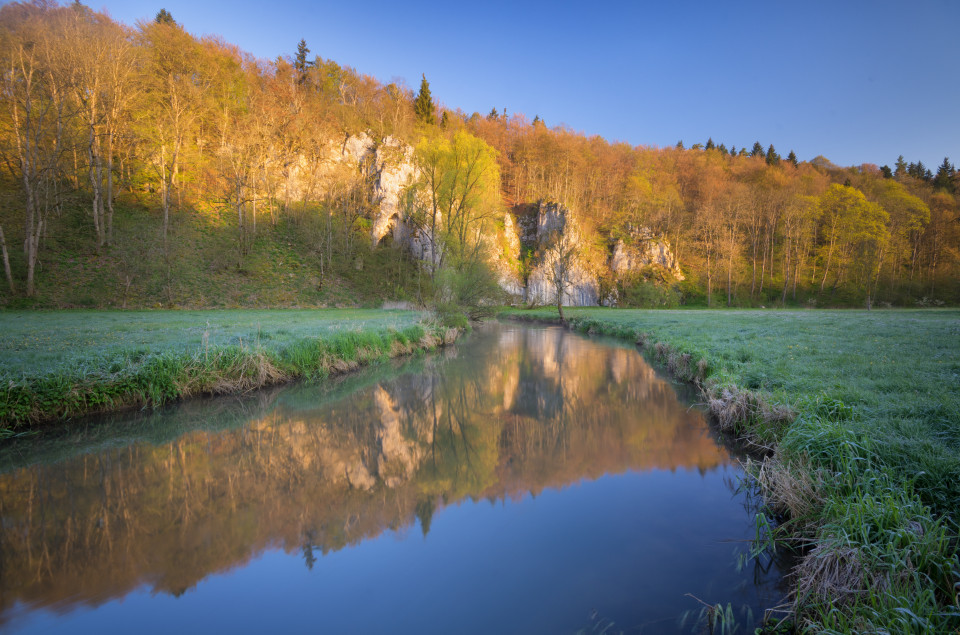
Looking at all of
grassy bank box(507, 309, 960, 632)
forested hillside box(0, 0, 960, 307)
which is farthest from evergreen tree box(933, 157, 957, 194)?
grassy bank box(507, 309, 960, 632)

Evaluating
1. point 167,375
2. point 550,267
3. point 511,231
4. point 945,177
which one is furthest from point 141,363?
point 945,177

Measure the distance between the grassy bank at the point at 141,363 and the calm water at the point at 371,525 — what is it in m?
0.59

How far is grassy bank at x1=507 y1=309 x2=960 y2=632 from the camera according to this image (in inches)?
90.2

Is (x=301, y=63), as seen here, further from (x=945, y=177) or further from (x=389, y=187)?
(x=945, y=177)

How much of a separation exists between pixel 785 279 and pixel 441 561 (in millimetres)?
59092

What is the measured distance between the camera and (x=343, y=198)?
3728 centimetres

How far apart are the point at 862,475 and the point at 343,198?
130ft

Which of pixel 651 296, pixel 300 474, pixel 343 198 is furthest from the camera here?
pixel 651 296

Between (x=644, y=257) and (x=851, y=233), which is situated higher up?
(x=851, y=233)

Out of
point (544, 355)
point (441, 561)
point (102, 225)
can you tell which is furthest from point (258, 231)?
point (441, 561)

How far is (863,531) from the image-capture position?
2.64m

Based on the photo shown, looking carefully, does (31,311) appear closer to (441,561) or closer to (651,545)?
(441,561)

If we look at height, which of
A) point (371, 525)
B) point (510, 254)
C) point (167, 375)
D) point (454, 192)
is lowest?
point (371, 525)

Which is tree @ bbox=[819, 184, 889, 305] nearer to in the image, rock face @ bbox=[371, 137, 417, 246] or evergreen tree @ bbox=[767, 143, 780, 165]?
evergreen tree @ bbox=[767, 143, 780, 165]
